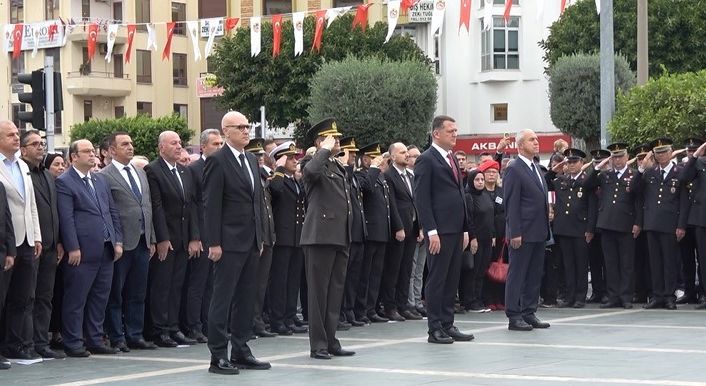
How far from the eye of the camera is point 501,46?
58.4m

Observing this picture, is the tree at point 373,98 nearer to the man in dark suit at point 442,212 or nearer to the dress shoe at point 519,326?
the dress shoe at point 519,326

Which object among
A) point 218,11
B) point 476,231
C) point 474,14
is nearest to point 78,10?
point 218,11

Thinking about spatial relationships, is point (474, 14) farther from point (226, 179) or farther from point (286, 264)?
point (226, 179)

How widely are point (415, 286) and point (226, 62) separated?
4097 cm

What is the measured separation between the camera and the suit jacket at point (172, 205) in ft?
46.8

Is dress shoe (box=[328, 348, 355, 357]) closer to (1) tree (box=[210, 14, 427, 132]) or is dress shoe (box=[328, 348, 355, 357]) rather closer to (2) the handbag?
(2) the handbag

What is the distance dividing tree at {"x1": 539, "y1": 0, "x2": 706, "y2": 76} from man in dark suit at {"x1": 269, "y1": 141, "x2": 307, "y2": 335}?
35.2 meters

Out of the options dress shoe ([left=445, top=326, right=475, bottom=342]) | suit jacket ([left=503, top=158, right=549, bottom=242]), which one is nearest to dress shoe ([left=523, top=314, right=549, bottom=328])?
suit jacket ([left=503, top=158, right=549, bottom=242])

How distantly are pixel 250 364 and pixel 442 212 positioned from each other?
324 cm

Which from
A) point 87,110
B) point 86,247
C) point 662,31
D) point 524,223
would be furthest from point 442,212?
point 87,110

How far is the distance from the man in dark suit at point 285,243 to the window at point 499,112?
4351 centimetres

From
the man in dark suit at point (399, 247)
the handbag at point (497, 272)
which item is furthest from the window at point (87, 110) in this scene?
the man in dark suit at point (399, 247)

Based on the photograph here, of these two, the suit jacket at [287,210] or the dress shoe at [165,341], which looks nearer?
the dress shoe at [165,341]

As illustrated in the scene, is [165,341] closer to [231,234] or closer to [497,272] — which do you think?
[231,234]
